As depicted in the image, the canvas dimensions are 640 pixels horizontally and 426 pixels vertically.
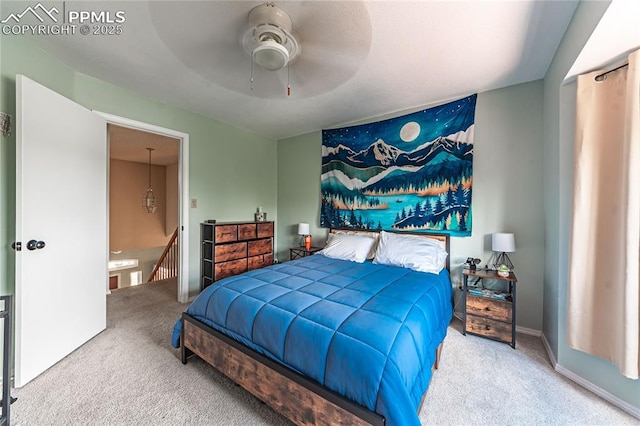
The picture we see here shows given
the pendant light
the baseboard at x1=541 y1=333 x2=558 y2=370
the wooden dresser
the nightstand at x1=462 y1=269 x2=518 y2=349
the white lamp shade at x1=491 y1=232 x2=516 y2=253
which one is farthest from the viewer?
the pendant light

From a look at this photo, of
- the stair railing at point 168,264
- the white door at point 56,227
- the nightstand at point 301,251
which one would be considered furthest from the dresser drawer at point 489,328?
the stair railing at point 168,264

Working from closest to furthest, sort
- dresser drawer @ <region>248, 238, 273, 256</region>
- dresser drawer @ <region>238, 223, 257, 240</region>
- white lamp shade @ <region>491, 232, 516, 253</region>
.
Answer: white lamp shade @ <region>491, 232, 516, 253</region>, dresser drawer @ <region>238, 223, 257, 240</region>, dresser drawer @ <region>248, 238, 273, 256</region>

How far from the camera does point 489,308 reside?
223 cm

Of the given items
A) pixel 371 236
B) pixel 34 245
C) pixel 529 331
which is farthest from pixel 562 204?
pixel 34 245

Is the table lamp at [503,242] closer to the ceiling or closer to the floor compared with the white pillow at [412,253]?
closer to the ceiling

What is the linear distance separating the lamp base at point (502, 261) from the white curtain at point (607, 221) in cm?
79

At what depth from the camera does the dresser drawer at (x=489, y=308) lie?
2164mm

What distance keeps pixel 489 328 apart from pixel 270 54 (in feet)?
9.70

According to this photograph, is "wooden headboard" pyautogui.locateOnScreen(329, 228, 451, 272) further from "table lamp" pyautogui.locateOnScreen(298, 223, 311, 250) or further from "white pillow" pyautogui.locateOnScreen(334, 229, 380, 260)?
"table lamp" pyautogui.locateOnScreen(298, 223, 311, 250)

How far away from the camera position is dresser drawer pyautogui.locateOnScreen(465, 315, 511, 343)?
2162mm

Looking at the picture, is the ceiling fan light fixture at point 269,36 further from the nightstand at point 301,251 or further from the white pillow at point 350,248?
the nightstand at point 301,251

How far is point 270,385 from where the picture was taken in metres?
1.35

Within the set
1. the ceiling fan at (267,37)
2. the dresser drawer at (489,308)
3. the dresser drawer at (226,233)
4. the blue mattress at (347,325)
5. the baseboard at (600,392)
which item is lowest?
the baseboard at (600,392)

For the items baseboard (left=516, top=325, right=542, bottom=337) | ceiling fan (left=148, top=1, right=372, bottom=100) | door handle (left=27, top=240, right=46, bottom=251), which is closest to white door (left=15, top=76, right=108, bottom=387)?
door handle (left=27, top=240, right=46, bottom=251)
